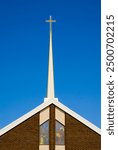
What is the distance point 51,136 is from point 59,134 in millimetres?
586

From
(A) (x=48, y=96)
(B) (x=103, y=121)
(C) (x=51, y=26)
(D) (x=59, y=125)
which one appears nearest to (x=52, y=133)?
(D) (x=59, y=125)

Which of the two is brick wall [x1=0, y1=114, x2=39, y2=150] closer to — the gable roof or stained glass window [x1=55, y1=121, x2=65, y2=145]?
the gable roof

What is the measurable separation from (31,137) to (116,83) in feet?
53.9

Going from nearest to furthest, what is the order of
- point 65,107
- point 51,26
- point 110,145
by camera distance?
point 110,145, point 65,107, point 51,26

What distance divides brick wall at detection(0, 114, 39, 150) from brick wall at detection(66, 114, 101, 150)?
2.25m

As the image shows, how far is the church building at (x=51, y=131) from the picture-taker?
3241 cm

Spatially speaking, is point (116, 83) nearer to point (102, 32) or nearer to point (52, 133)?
point (102, 32)

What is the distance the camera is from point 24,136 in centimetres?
3256

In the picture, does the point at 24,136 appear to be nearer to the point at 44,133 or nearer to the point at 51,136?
the point at 44,133

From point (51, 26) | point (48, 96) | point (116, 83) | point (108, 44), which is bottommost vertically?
point (116, 83)

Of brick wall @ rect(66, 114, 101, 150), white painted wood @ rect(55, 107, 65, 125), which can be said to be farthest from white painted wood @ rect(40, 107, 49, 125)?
brick wall @ rect(66, 114, 101, 150)

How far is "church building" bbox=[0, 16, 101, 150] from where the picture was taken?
3241 cm

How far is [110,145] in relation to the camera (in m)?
16.7

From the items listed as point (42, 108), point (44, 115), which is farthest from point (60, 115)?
point (42, 108)
